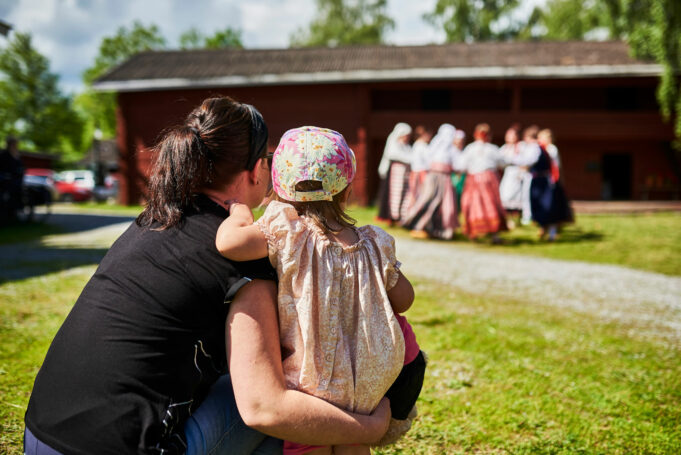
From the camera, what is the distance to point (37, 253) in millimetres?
7750

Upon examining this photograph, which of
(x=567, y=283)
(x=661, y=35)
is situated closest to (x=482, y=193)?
(x=567, y=283)

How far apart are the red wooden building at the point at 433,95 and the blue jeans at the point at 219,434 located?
57.3 feet

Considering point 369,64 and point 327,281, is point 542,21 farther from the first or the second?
point 327,281

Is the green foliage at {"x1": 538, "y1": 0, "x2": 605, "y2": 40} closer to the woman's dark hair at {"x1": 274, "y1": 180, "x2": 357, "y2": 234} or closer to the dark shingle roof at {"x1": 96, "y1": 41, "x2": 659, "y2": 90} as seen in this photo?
the dark shingle roof at {"x1": 96, "y1": 41, "x2": 659, "y2": 90}

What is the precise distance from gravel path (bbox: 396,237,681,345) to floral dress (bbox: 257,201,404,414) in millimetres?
3777

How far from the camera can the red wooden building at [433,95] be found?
64.4 ft

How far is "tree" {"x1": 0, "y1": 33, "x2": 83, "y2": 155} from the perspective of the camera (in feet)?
169

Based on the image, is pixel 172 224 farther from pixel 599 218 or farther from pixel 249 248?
pixel 599 218

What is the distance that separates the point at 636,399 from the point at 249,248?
2818mm

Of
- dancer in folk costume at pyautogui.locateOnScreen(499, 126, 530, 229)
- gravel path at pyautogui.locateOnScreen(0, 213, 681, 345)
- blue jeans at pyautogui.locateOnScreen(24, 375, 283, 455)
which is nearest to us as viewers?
blue jeans at pyautogui.locateOnScreen(24, 375, 283, 455)

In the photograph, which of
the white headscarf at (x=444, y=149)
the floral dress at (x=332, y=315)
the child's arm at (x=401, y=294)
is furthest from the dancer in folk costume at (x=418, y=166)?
the floral dress at (x=332, y=315)

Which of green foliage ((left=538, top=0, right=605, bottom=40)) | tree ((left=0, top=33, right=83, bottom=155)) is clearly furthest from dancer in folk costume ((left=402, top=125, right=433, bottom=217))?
tree ((left=0, top=33, right=83, bottom=155))

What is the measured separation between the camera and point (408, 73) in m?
19.4

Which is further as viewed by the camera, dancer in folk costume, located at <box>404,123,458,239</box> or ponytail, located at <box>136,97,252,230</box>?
dancer in folk costume, located at <box>404,123,458,239</box>
